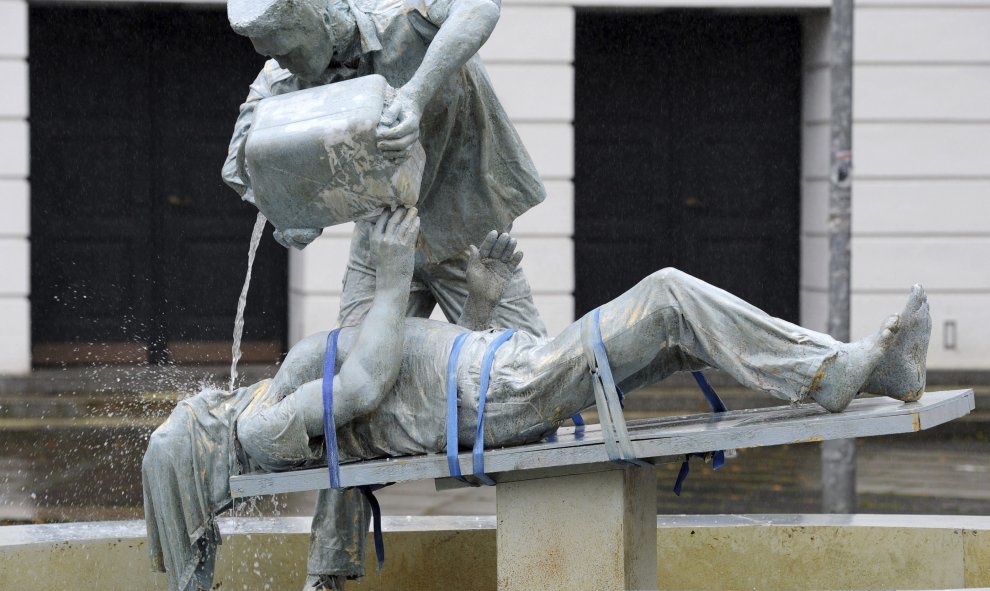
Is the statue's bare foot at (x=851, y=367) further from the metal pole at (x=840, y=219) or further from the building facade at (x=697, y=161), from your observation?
the building facade at (x=697, y=161)

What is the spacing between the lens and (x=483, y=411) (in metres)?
4.38

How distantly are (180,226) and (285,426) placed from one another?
383 inches

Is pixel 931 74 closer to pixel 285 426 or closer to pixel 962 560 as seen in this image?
pixel 962 560

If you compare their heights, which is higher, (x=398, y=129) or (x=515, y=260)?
(x=398, y=129)

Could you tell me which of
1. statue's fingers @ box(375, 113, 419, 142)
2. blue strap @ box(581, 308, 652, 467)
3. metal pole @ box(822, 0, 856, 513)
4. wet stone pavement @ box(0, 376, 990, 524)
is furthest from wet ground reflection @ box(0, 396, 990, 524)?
statue's fingers @ box(375, 113, 419, 142)

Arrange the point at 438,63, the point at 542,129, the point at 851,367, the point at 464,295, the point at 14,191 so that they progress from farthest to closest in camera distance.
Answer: the point at 542,129 < the point at 14,191 < the point at 464,295 < the point at 438,63 < the point at 851,367

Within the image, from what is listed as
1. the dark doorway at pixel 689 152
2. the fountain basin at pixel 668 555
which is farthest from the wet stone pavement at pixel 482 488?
the fountain basin at pixel 668 555

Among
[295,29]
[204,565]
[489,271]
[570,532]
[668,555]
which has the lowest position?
[668,555]

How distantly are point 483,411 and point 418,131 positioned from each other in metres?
0.80

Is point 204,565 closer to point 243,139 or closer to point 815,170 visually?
point 243,139

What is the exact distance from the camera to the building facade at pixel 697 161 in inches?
512

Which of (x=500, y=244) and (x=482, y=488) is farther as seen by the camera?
(x=482, y=488)

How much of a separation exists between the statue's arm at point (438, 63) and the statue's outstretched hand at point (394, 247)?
0.68 ft

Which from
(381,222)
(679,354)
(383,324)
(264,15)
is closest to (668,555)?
(679,354)
